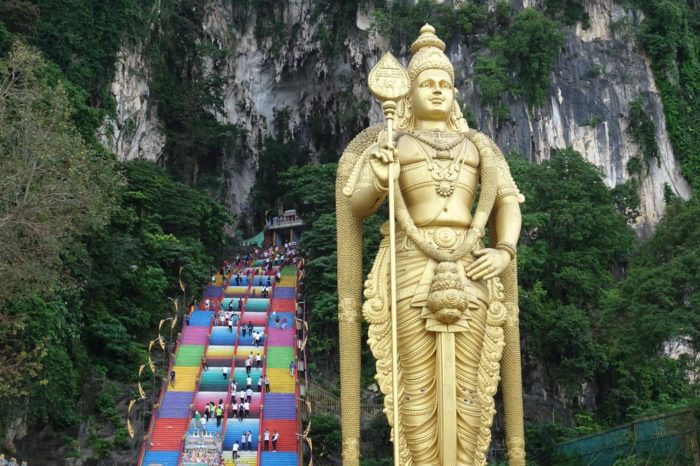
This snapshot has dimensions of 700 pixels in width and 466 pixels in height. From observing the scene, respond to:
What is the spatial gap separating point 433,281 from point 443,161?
957 millimetres

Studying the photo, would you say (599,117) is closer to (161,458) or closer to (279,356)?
(279,356)

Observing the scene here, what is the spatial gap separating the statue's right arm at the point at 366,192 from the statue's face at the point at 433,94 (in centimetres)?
56

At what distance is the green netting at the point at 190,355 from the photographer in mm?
16312

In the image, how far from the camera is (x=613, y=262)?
64.6 feet

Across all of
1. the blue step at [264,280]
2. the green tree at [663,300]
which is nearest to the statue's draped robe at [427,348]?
the green tree at [663,300]

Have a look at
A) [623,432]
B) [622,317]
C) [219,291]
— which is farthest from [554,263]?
[623,432]

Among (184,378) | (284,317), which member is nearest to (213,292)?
(284,317)

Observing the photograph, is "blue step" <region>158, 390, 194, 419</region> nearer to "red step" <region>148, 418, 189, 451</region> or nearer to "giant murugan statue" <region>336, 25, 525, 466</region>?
"red step" <region>148, 418, 189, 451</region>

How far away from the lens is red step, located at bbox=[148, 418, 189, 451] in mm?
13171

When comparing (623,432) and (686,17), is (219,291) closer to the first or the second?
(623,432)

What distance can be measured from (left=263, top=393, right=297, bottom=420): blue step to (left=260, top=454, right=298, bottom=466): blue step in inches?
48.3

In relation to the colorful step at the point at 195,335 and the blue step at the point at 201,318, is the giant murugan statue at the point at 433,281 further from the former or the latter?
the blue step at the point at 201,318

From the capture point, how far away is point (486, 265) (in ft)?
20.8

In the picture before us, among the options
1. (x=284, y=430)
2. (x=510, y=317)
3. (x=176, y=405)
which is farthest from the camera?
(x=176, y=405)
